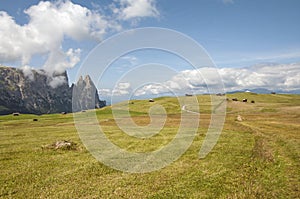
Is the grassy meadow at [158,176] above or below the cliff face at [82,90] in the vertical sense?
below

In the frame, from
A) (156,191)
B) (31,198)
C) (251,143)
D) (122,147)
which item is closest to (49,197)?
(31,198)

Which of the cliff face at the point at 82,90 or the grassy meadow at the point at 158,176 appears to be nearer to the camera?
the grassy meadow at the point at 158,176

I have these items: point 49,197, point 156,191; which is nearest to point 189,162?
point 156,191

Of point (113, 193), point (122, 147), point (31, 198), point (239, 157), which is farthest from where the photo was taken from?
point (122, 147)

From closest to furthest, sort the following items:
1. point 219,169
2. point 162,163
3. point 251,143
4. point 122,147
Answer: point 219,169, point 162,163, point 122,147, point 251,143

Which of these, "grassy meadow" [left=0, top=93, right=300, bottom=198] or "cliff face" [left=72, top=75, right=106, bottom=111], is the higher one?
"cliff face" [left=72, top=75, right=106, bottom=111]

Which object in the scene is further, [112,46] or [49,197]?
[112,46]

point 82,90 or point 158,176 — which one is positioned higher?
point 82,90

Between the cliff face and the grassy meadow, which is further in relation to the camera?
the cliff face

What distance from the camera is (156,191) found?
20.5m

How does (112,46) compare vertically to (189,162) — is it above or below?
above

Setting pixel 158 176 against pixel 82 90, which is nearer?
pixel 158 176

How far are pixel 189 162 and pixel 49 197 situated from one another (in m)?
16.0

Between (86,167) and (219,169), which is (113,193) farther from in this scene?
(219,169)
